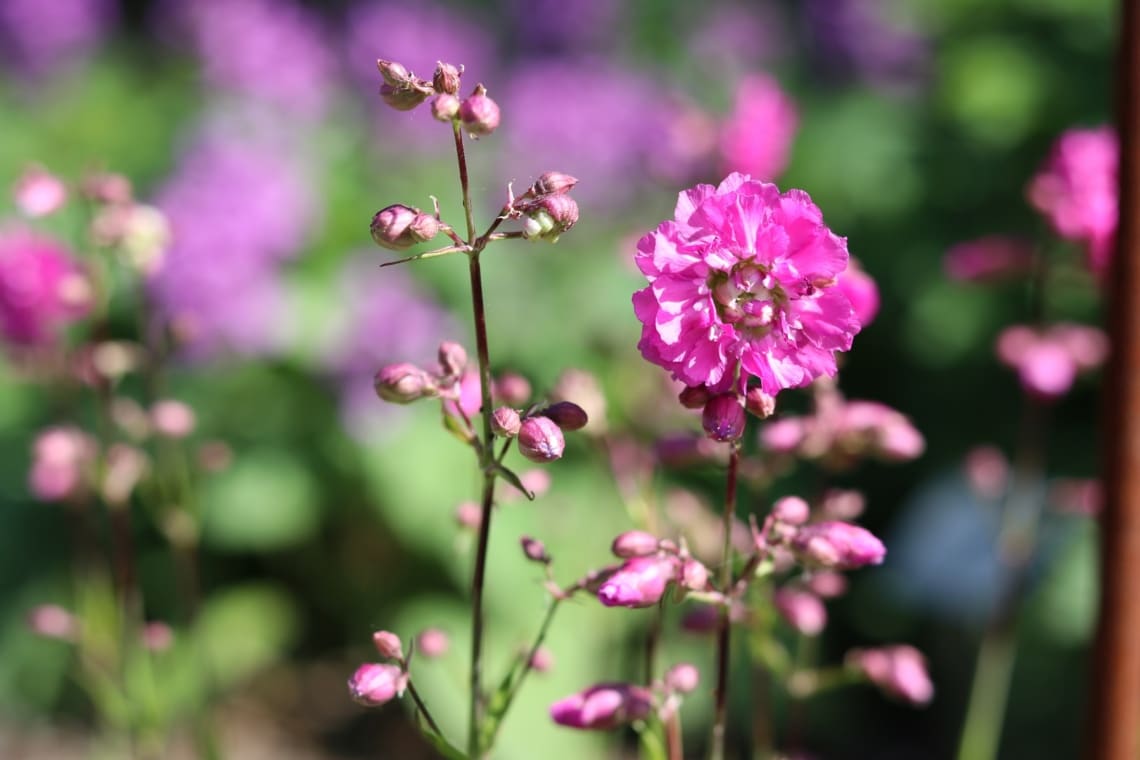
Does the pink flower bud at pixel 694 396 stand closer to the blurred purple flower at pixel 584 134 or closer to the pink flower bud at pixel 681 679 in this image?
the pink flower bud at pixel 681 679

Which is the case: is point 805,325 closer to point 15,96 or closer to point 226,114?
point 226,114

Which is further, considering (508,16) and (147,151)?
(508,16)

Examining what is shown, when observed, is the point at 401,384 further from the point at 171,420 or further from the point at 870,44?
the point at 870,44

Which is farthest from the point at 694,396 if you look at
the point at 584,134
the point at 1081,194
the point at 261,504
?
the point at 584,134

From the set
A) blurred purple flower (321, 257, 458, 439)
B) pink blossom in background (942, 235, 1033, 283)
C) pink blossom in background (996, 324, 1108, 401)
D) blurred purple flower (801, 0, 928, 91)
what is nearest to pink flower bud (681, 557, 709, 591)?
pink blossom in background (996, 324, 1108, 401)

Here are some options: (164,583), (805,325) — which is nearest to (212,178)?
(164,583)

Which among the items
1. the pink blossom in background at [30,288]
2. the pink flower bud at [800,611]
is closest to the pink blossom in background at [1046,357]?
the pink flower bud at [800,611]

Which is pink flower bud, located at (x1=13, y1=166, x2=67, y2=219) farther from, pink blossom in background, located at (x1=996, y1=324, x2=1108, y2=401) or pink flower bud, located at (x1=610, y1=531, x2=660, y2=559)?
pink blossom in background, located at (x1=996, y1=324, x2=1108, y2=401)
